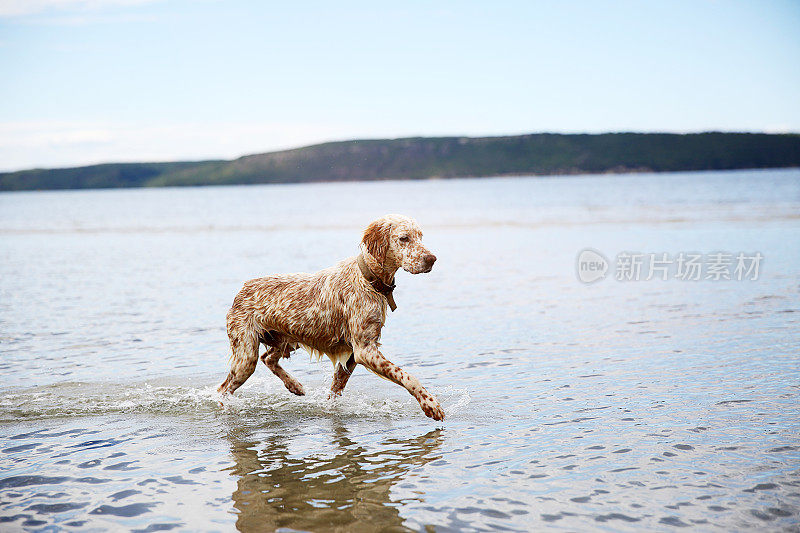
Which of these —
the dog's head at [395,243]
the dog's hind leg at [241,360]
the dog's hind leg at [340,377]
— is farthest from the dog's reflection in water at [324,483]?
the dog's head at [395,243]

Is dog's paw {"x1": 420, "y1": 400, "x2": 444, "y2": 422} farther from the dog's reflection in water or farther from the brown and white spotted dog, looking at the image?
the dog's reflection in water

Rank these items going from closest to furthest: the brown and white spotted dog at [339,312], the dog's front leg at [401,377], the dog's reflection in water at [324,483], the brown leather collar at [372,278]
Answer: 1. the dog's reflection in water at [324,483]
2. the dog's front leg at [401,377]
3. the brown and white spotted dog at [339,312]
4. the brown leather collar at [372,278]

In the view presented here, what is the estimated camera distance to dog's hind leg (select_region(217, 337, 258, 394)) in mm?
8375

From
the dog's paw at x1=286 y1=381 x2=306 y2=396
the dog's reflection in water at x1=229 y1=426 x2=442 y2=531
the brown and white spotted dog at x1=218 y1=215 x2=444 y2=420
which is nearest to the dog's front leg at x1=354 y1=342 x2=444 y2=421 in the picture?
the brown and white spotted dog at x1=218 y1=215 x2=444 y2=420

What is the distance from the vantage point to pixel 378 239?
7531 millimetres

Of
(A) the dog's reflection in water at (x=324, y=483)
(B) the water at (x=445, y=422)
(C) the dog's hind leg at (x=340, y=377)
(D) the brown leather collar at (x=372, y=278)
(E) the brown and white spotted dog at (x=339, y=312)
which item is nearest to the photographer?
(A) the dog's reflection in water at (x=324, y=483)

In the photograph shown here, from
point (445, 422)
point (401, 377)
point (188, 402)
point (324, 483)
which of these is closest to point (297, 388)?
point (188, 402)

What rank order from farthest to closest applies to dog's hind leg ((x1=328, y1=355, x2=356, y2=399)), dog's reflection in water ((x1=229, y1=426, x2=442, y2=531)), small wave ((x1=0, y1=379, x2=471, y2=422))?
dog's hind leg ((x1=328, y1=355, x2=356, y2=399)) → small wave ((x1=0, y1=379, x2=471, y2=422)) → dog's reflection in water ((x1=229, y1=426, x2=442, y2=531))

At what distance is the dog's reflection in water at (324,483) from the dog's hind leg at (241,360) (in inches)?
45.5

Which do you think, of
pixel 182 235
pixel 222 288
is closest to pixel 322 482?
pixel 222 288

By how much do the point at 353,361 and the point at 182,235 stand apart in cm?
3823

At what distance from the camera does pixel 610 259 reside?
2350cm

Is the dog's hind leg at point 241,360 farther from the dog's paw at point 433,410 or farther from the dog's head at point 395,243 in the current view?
the dog's paw at point 433,410

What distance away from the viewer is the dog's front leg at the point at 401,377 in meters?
7.29
